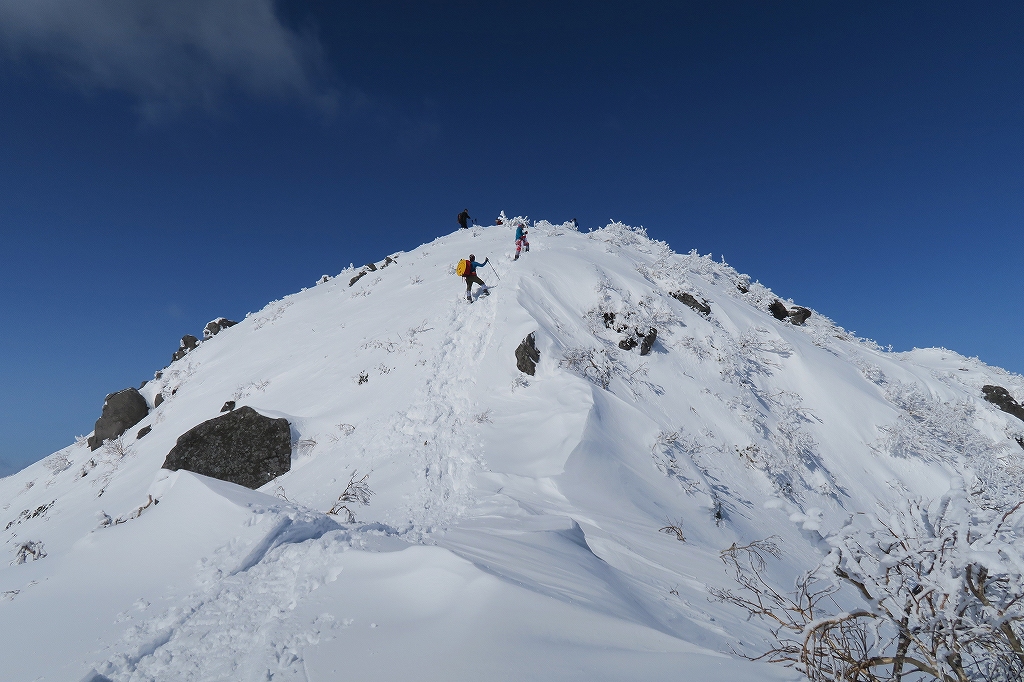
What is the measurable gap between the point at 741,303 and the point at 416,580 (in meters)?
16.0

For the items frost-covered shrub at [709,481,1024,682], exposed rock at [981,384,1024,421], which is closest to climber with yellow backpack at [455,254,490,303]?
frost-covered shrub at [709,481,1024,682]

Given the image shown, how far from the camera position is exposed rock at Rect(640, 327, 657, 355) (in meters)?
11.5

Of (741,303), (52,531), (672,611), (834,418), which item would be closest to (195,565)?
(672,611)

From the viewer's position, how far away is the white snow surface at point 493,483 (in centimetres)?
263

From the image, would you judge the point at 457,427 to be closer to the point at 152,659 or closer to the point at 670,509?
the point at 670,509

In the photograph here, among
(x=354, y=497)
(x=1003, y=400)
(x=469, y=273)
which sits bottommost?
(x=354, y=497)

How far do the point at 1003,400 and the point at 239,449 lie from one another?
2256 centimetres

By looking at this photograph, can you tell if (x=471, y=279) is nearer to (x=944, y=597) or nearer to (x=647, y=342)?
(x=647, y=342)

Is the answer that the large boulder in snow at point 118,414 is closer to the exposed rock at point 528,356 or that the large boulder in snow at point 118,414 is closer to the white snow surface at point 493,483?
the white snow surface at point 493,483

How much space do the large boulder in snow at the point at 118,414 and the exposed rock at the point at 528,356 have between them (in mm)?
14459

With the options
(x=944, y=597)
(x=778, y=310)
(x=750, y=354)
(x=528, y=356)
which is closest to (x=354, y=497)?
(x=528, y=356)

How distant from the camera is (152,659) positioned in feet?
8.33

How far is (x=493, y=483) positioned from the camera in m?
6.78

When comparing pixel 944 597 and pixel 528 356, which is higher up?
pixel 528 356
